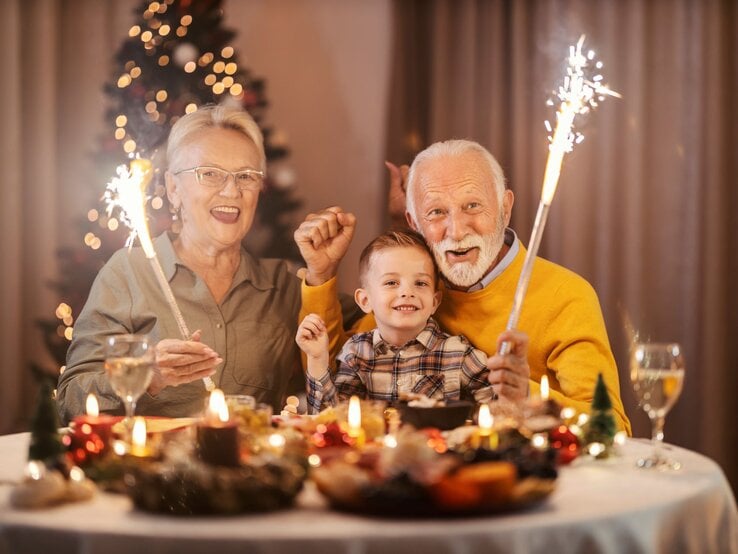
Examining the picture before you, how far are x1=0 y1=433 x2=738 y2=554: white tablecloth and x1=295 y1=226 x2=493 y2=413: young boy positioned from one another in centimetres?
120

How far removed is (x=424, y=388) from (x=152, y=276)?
107 cm

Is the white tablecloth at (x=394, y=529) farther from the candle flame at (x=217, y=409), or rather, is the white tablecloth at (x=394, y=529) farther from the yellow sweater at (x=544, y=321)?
the yellow sweater at (x=544, y=321)

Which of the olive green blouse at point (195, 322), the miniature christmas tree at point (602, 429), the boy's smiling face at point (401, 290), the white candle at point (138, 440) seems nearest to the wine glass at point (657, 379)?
the miniature christmas tree at point (602, 429)

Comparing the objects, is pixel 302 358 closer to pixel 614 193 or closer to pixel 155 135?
pixel 155 135

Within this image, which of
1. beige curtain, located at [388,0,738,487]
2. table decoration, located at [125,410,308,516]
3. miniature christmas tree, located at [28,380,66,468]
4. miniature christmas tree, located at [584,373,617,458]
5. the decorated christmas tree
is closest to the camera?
table decoration, located at [125,410,308,516]

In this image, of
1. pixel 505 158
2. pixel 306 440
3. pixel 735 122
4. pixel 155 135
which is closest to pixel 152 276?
pixel 155 135

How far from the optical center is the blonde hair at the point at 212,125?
341 centimetres

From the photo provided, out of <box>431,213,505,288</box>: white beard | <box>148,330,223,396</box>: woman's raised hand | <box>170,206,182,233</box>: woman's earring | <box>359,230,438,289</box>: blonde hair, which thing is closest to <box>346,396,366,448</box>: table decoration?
<box>148,330,223,396</box>: woman's raised hand

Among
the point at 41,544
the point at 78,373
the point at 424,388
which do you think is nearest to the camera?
the point at 41,544

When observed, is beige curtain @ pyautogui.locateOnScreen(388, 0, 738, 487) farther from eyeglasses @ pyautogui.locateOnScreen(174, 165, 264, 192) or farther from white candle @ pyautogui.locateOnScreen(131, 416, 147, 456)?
white candle @ pyautogui.locateOnScreen(131, 416, 147, 456)

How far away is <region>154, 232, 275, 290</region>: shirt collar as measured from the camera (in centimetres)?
338

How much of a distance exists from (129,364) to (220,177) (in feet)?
5.03

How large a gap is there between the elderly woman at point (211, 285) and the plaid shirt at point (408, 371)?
1.43 feet

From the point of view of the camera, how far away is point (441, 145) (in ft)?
10.9
